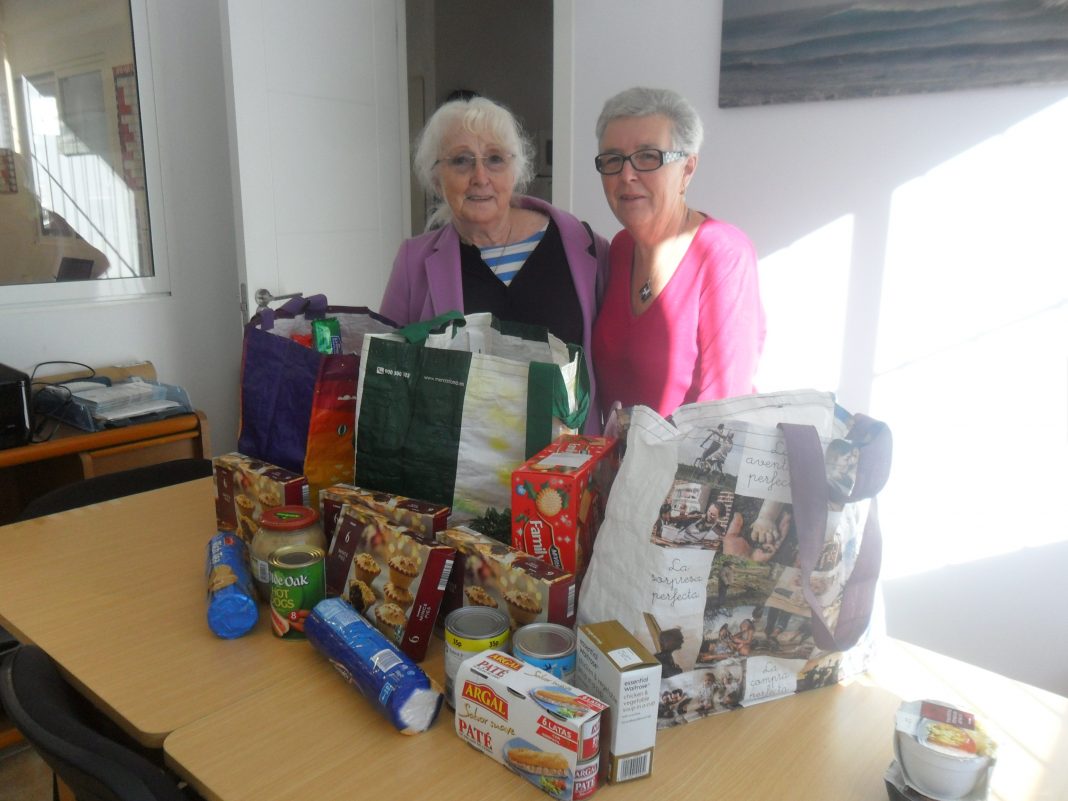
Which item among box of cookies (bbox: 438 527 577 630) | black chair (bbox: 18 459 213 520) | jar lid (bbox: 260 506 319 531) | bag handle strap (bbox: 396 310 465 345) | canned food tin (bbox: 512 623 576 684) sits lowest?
black chair (bbox: 18 459 213 520)

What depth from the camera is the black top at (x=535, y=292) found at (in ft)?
5.63

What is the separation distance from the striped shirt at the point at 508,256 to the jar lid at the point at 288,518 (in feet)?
2.61

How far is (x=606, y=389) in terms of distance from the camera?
1.74m

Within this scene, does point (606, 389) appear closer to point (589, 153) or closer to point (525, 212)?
point (525, 212)

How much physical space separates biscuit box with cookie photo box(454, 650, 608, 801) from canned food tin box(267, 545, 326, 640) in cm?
29

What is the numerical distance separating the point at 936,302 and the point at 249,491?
6.10 ft

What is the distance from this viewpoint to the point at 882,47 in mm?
2117

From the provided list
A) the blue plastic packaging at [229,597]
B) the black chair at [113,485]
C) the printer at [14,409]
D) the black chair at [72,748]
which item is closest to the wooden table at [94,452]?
the printer at [14,409]

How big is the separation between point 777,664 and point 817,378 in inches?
62.0

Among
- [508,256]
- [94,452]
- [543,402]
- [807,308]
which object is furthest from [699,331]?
[94,452]

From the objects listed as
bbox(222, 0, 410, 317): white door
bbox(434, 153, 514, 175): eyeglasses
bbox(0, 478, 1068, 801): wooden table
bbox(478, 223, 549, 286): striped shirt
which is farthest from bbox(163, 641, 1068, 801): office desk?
bbox(222, 0, 410, 317): white door

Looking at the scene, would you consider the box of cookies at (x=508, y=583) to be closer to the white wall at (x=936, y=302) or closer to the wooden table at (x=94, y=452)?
the white wall at (x=936, y=302)

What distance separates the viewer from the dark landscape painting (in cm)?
191

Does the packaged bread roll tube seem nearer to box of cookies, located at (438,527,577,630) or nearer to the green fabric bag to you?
box of cookies, located at (438,527,577,630)
